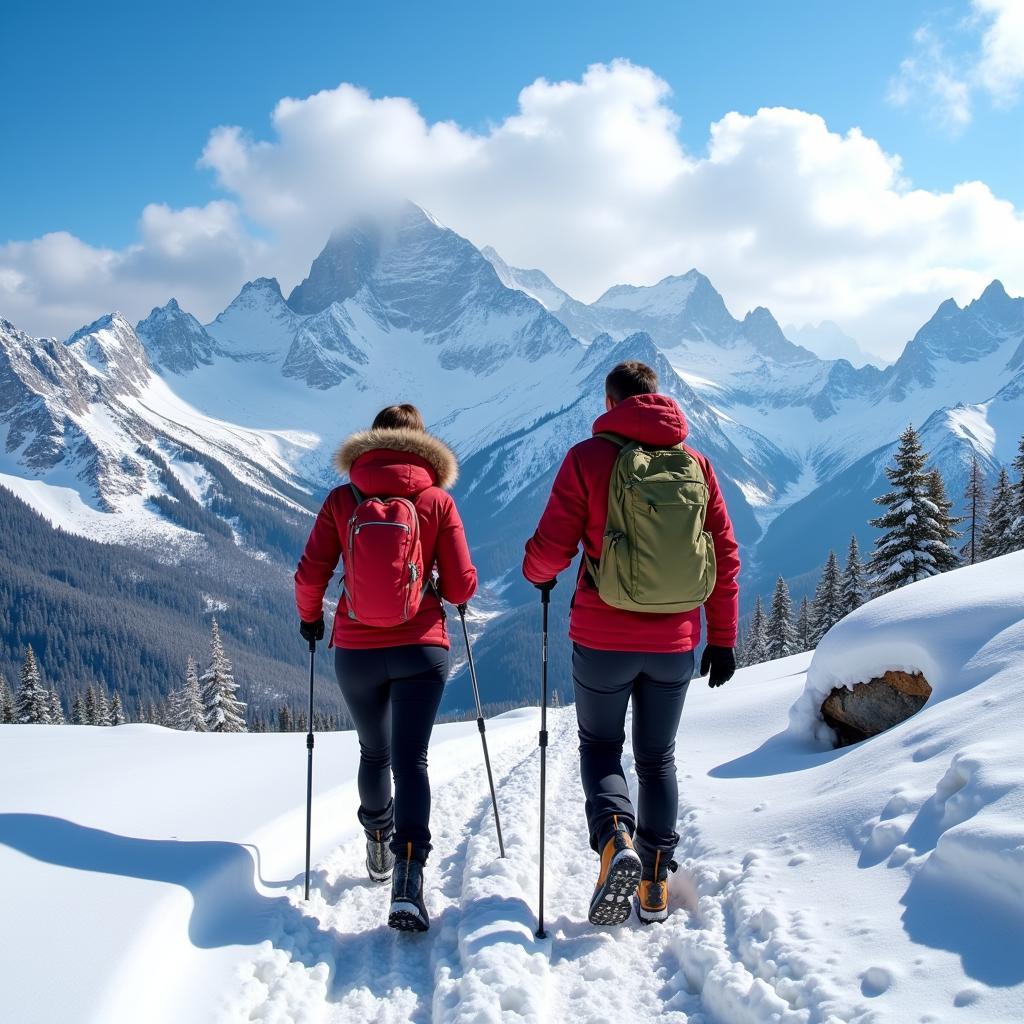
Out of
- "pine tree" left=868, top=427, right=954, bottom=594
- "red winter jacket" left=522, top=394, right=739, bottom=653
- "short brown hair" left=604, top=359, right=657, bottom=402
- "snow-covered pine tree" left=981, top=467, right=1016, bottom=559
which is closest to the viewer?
"red winter jacket" left=522, top=394, right=739, bottom=653

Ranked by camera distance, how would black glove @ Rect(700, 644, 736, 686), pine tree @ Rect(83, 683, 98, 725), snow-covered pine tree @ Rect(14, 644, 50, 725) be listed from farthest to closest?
pine tree @ Rect(83, 683, 98, 725), snow-covered pine tree @ Rect(14, 644, 50, 725), black glove @ Rect(700, 644, 736, 686)

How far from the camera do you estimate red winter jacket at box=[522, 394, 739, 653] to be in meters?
4.24

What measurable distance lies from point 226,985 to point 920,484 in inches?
1073

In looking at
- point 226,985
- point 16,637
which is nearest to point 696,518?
point 226,985

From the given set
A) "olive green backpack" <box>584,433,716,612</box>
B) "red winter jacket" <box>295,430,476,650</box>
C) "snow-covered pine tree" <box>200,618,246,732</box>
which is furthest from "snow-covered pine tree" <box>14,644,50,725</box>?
"olive green backpack" <box>584,433,716,612</box>

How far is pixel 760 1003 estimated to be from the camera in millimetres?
3225

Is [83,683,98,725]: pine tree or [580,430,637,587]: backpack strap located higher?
[580,430,637,587]: backpack strap

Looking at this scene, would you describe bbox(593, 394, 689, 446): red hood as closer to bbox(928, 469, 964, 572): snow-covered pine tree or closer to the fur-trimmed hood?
the fur-trimmed hood

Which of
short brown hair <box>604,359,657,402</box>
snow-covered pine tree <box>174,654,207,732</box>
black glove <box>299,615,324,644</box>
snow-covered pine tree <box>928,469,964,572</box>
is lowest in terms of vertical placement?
snow-covered pine tree <box>174,654,207,732</box>

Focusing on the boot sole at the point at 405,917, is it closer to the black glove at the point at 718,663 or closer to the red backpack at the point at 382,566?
the red backpack at the point at 382,566

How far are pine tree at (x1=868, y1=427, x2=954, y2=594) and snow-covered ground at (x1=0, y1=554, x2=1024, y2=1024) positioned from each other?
68.2 ft

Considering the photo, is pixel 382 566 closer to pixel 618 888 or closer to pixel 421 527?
pixel 421 527

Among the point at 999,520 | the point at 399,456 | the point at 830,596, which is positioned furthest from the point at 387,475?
the point at 999,520

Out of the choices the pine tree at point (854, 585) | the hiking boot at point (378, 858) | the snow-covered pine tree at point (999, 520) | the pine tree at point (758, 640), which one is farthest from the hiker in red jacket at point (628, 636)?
the pine tree at point (758, 640)
